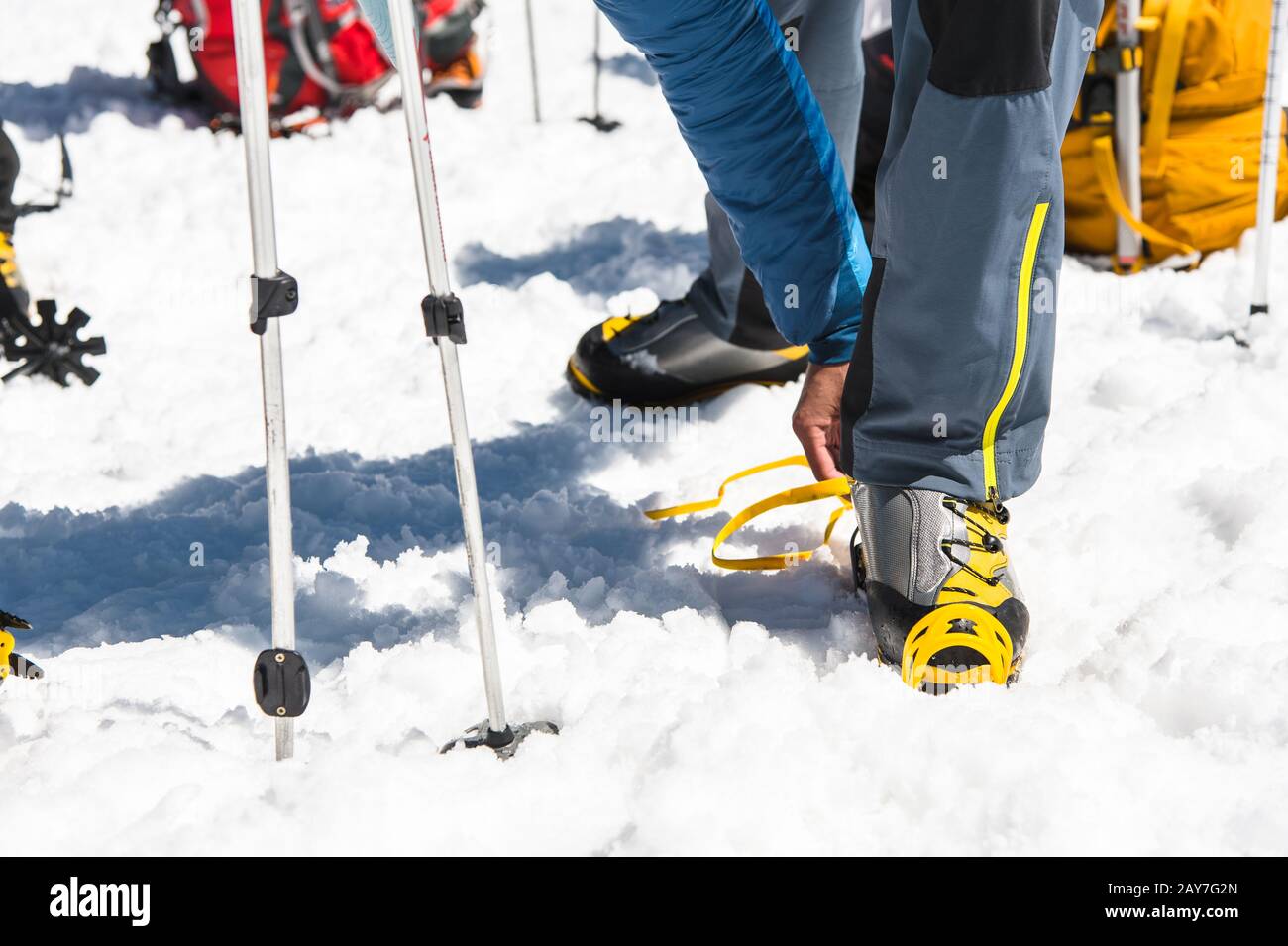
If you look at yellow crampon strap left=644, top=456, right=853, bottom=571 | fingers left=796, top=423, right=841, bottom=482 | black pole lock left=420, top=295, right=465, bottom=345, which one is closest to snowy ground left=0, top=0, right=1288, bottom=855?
yellow crampon strap left=644, top=456, right=853, bottom=571

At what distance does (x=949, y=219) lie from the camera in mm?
1281

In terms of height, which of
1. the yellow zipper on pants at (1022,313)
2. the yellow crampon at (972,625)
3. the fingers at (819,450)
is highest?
the yellow zipper on pants at (1022,313)

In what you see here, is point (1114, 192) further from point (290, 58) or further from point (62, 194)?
point (290, 58)

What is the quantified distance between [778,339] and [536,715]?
1.16 metres

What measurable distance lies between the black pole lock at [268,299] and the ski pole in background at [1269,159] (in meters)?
1.97

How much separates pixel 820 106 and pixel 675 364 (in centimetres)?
57

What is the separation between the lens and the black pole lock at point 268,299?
3.38 ft

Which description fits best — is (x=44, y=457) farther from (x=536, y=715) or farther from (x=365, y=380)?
(x=536, y=715)

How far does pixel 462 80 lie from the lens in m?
4.46

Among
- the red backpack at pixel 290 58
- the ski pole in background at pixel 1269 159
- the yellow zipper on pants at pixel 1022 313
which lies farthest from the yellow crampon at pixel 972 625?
the red backpack at pixel 290 58

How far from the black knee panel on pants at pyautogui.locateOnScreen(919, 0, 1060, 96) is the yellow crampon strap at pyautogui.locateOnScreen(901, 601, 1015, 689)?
57 cm

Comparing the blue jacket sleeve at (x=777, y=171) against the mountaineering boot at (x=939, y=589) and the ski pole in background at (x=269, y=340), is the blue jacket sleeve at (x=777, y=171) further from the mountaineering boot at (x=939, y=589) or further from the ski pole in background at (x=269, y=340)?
the ski pole in background at (x=269, y=340)

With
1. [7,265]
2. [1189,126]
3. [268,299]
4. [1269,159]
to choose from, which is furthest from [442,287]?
[1189,126]

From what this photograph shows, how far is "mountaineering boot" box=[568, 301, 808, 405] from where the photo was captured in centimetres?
231
